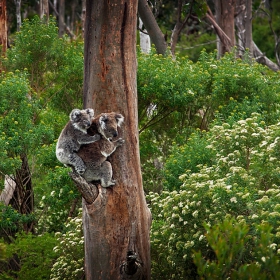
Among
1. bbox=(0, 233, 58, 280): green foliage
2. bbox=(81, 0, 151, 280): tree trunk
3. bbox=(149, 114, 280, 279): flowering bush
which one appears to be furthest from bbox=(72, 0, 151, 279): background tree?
bbox=(0, 233, 58, 280): green foliage

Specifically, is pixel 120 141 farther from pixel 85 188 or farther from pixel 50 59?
pixel 50 59

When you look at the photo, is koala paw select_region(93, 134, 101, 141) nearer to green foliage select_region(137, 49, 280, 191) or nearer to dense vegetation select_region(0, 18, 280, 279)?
dense vegetation select_region(0, 18, 280, 279)

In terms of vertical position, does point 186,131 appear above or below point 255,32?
below

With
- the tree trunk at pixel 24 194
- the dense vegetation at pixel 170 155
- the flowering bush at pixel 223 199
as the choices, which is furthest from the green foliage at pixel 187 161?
the tree trunk at pixel 24 194

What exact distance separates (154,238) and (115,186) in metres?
2.88

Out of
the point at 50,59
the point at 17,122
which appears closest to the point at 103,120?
the point at 17,122

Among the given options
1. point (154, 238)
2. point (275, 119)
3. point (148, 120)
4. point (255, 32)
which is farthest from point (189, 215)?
point (255, 32)

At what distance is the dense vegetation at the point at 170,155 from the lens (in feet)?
33.3

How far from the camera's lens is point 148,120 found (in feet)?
52.0

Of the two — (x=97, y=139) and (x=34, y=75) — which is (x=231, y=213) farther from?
(x=34, y=75)

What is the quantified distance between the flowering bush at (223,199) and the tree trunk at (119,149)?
898 mm

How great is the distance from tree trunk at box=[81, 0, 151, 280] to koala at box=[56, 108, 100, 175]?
50 centimetres

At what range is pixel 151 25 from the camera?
17766 mm

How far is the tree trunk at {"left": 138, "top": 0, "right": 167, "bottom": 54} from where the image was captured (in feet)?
57.2
